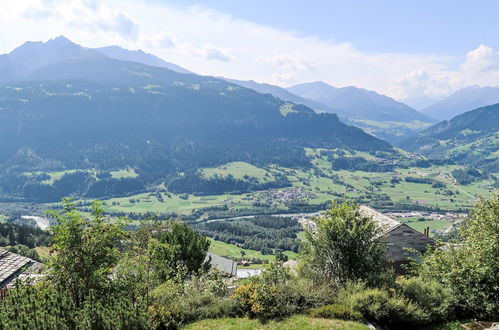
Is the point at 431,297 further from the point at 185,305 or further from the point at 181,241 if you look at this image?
the point at 181,241

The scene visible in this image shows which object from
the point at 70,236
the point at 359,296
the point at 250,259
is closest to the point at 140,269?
the point at 70,236

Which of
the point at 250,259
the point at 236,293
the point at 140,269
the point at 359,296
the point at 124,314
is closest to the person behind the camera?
the point at 124,314

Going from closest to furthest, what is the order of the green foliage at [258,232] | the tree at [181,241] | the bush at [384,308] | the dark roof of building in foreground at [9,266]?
the bush at [384,308] → the dark roof of building in foreground at [9,266] → the tree at [181,241] → the green foliage at [258,232]

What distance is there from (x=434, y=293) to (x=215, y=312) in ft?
32.3

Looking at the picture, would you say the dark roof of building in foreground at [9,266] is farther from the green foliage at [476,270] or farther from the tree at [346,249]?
the green foliage at [476,270]

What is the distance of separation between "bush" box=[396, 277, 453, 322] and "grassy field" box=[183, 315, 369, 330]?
3.40 metres

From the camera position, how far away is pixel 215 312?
47.6ft

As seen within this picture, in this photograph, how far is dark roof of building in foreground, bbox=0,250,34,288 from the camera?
19.3 metres

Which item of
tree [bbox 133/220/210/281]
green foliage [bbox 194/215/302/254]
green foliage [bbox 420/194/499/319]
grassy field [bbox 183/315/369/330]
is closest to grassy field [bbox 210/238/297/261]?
green foliage [bbox 194/215/302/254]

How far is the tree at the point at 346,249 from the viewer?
641 inches

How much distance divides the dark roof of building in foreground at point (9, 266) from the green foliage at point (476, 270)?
2118cm

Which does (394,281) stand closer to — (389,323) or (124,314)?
(389,323)

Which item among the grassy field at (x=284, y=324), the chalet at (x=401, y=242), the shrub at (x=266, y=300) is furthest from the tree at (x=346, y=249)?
the chalet at (x=401, y=242)

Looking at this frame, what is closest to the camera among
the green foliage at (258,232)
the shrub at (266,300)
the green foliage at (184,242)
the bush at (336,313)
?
the bush at (336,313)
